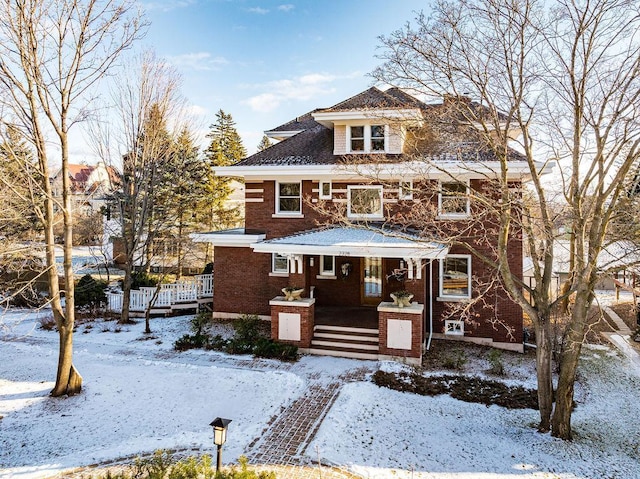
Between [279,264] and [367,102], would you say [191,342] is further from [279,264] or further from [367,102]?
[367,102]

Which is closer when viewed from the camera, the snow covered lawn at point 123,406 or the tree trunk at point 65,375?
the snow covered lawn at point 123,406

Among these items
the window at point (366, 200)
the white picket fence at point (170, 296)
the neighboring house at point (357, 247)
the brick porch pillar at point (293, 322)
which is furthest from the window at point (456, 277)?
the white picket fence at point (170, 296)

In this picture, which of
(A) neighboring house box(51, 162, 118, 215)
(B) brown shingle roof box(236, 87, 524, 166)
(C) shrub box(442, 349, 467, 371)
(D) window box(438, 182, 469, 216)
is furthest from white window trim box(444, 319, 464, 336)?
(A) neighboring house box(51, 162, 118, 215)

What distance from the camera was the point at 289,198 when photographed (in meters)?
16.0

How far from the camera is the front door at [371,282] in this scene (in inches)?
620

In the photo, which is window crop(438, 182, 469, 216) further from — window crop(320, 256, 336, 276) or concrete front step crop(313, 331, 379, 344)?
concrete front step crop(313, 331, 379, 344)

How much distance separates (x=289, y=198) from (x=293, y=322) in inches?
210

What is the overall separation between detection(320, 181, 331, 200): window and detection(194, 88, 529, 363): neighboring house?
38mm

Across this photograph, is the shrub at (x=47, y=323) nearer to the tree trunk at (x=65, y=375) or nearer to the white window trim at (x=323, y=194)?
the tree trunk at (x=65, y=375)

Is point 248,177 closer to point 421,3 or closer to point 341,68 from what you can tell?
point 341,68

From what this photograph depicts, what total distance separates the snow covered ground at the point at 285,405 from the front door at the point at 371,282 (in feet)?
13.8

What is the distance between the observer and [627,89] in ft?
24.6

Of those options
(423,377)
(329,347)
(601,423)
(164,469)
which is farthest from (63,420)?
(601,423)

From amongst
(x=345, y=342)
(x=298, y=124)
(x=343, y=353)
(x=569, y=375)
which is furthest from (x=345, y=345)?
(x=298, y=124)
